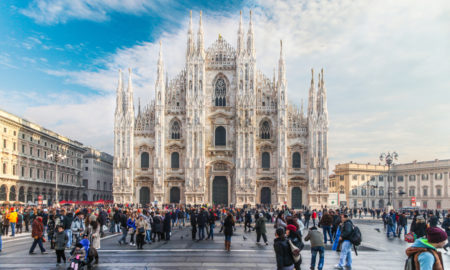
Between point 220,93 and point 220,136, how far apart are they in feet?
18.1

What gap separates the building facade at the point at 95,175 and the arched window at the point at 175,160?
2792cm

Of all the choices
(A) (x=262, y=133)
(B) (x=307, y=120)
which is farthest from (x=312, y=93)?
(A) (x=262, y=133)

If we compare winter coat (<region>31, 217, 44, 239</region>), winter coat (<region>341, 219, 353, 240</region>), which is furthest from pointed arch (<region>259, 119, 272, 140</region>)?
winter coat (<region>341, 219, 353, 240</region>)

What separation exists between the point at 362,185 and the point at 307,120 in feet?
124

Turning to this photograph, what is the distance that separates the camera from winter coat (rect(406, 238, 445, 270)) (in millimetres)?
5887

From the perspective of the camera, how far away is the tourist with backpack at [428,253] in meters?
5.89

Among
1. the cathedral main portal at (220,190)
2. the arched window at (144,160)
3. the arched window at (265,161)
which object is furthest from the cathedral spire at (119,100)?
the arched window at (265,161)

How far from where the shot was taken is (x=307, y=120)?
58.8 meters

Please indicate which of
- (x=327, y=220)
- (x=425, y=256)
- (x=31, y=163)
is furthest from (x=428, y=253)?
(x=31, y=163)

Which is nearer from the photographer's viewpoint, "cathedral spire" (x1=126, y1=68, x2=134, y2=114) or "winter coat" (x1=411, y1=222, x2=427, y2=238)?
"winter coat" (x1=411, y1=222, x2=427, y2=238)

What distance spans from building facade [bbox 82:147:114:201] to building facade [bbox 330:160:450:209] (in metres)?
45.8

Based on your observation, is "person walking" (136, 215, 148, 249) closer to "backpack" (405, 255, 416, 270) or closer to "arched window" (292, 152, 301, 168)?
"backpack" (405, 255, 416, 270)

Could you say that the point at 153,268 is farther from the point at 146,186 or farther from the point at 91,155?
the point at 91,155

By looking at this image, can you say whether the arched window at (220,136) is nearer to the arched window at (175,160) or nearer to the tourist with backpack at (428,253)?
the arched window at (175,160)
